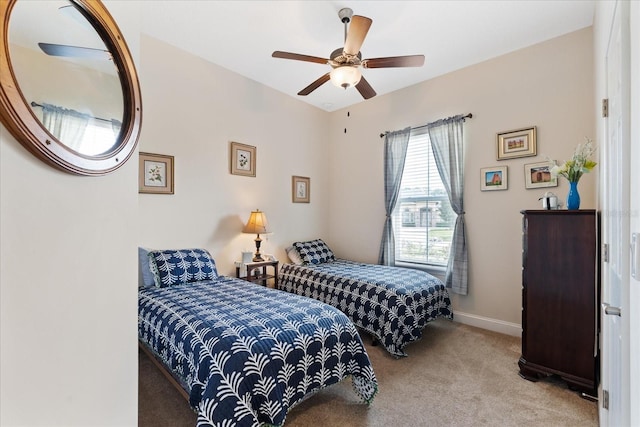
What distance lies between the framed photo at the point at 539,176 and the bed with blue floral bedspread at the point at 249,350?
8.01ft

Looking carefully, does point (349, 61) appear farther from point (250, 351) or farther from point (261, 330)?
point (250, 351)

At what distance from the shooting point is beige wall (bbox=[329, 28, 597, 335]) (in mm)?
2852

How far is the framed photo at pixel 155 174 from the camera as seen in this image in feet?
9.75

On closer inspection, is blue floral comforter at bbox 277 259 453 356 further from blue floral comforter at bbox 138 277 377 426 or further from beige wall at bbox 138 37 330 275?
beige wall at bbox 138 37 330 275

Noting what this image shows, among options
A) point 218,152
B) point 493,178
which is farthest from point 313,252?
point 493,178

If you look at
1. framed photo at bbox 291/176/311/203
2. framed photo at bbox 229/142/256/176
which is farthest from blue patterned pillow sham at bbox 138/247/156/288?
framed photo at bbox 291/176/311/203

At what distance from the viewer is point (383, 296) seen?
9.33 feet

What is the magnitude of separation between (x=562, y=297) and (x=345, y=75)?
240 cm

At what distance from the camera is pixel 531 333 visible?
235 cm

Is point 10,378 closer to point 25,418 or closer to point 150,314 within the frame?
point 25,418

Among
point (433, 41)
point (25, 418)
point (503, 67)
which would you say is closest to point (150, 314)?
point (25, 418)

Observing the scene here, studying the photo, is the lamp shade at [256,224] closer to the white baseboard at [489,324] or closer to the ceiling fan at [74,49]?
the white baseboard at [489,324]

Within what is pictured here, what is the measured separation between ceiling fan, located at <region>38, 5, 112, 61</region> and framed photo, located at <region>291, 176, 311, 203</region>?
363 centimetres

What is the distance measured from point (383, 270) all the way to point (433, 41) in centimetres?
251
